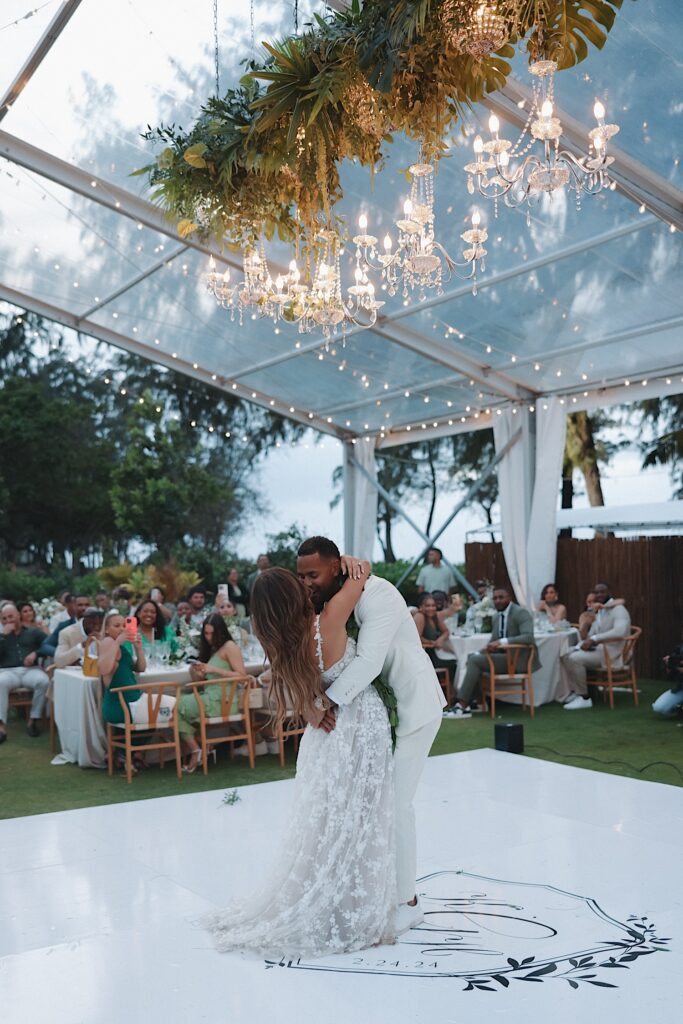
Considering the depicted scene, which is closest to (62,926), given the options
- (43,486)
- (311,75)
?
(311,75)

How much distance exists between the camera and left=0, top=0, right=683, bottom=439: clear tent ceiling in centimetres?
702

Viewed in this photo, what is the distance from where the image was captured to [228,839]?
4910mm

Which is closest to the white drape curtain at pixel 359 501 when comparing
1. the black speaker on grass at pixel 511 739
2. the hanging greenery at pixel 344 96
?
the black speaker on grass at pixel 511 739

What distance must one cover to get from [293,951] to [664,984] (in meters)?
1.23

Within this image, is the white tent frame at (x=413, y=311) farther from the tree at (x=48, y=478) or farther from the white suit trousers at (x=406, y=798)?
the tree at (x=48, y=478)

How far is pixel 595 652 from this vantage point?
9.52 meters

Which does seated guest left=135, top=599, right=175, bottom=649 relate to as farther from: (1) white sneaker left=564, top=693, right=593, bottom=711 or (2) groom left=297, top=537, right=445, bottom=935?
(2) groom left=297, top=537, right=445, bottom=935

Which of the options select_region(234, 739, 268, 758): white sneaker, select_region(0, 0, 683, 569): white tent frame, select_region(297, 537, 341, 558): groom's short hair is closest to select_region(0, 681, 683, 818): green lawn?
select_region(234, 739, 268, 758): white sneaker

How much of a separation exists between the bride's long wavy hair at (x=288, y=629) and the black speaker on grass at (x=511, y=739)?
4056 millimetres

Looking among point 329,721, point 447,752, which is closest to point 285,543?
point 447,752

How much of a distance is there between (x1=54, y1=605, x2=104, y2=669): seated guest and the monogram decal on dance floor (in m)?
4.19

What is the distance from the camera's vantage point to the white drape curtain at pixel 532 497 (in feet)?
38.2

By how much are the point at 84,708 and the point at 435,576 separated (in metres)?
6.70

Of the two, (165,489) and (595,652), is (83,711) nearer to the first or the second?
(595,652)
